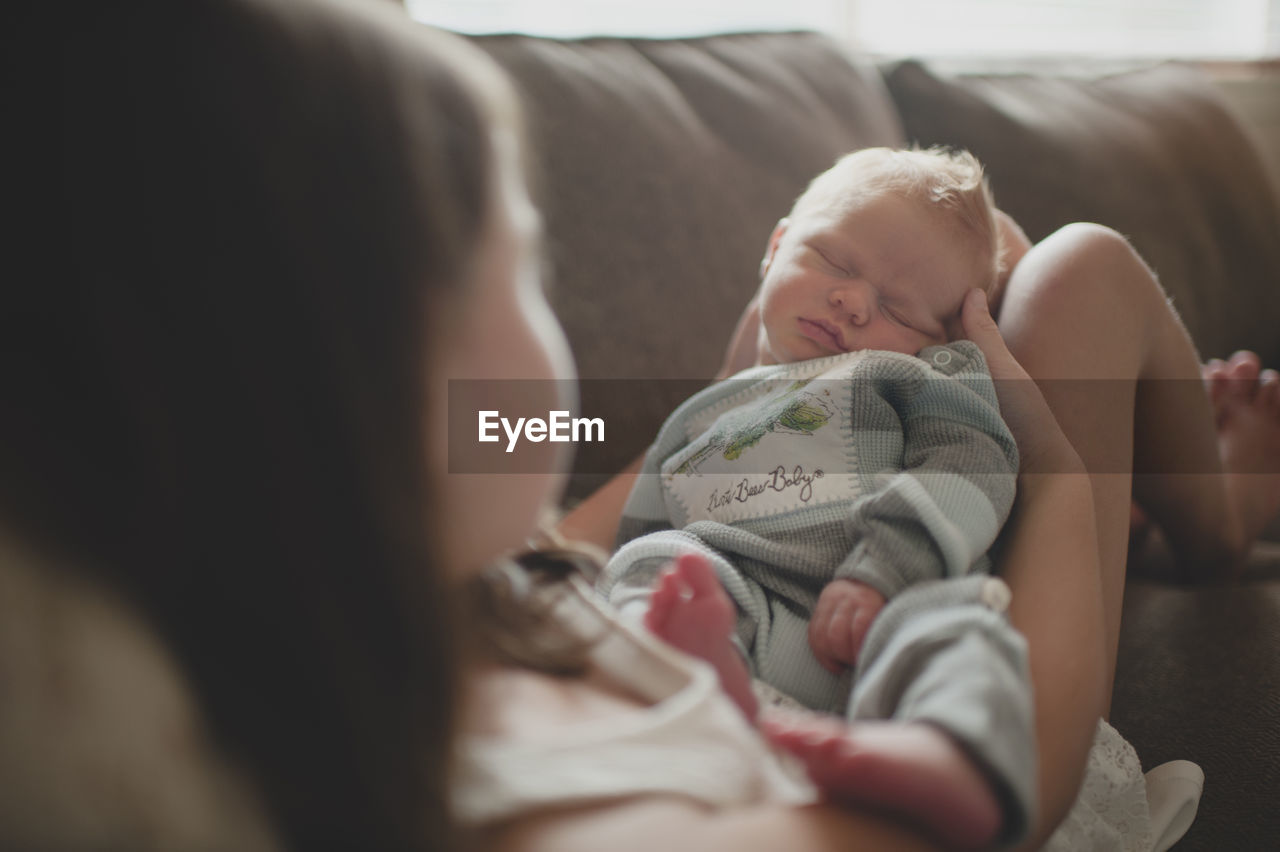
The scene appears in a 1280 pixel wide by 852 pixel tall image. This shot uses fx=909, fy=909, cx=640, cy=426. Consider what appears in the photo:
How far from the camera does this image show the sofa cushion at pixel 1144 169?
1.54 meters

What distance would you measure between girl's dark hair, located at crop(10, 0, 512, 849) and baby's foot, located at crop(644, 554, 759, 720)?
0.68 feet

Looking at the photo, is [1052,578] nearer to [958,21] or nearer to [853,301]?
[853,301]

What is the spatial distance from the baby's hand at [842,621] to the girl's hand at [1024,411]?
241 mm

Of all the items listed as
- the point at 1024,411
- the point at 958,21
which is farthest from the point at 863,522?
the point at 958,21

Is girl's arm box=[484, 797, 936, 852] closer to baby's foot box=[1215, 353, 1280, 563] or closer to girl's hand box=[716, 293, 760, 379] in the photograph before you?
girl's hand box=[716, 293, 760, 379]

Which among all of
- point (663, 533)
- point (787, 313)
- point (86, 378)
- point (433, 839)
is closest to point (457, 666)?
point (433, 839)

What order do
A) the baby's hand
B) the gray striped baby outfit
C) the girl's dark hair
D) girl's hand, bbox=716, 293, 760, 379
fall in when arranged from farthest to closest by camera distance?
girl's hand, bbox=716, 293, 760, 379 → the baby's hand → the gray striped baby outfit → the girl's dark hair

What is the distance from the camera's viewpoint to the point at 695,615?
2.06 ft

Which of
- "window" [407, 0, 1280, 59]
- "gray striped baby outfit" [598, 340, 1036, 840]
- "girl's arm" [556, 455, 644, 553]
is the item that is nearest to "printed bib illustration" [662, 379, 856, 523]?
"gray striped baby outfit" [598, 340, 1036, 840]

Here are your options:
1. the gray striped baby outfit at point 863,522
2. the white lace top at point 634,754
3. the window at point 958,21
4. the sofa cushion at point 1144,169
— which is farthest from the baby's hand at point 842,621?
the window at point 958,21

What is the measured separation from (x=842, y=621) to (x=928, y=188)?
0.48 meters

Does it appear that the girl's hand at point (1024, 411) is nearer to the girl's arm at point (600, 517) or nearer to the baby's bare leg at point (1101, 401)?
the baby's bare leg at point (1101, 401)

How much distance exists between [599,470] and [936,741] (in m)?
0.71

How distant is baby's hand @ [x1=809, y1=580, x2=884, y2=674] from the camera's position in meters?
0.66
